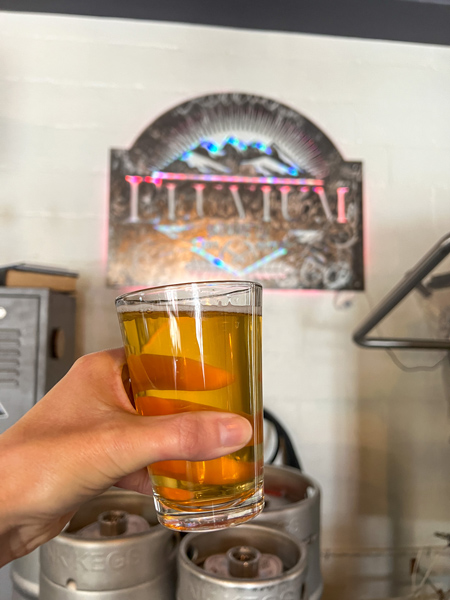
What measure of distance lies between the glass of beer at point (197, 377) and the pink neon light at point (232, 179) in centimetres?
142

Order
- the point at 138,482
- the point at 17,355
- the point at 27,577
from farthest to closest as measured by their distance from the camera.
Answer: the point at 17,355 → the point at 27,577 → the point at 138,482

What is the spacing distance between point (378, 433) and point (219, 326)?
5.37 feet

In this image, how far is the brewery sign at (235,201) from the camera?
185 centimetres

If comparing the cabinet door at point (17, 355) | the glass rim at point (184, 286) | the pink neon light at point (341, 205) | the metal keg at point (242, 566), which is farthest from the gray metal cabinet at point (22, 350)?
the pink neon light at point (341, 205)

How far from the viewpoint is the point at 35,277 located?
142cm

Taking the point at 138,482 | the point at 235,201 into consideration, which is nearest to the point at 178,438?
the point at 138,482

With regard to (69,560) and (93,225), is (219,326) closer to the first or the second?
(69,560)

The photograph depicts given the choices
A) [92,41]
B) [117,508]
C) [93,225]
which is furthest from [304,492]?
[92,41]

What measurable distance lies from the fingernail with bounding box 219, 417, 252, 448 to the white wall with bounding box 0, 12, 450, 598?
135cm

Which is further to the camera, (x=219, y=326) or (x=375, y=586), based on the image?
(x=375, y=586)

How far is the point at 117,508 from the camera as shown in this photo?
116cm

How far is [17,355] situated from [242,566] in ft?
2.84

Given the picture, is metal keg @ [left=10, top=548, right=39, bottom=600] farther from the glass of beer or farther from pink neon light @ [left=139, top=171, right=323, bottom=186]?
pink neon light @ [left=139, top=171, right=323, bottom=186]

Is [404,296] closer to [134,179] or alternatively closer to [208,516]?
[208,516]
